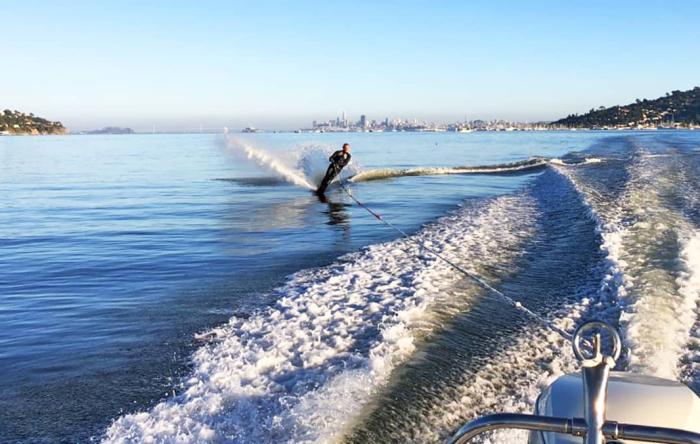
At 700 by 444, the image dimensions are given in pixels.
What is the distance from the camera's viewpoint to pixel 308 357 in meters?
5.82

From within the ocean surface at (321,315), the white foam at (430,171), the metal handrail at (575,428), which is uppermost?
the metal handrail at (575,428)

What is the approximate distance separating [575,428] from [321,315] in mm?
5317

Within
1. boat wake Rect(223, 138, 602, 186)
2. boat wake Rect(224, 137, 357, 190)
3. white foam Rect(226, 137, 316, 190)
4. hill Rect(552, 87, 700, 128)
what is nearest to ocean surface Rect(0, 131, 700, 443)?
boat wake Rect(224, 137, 357, 190)

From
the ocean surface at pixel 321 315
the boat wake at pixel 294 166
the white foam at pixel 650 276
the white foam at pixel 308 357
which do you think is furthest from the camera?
the boat wake at pixel 294 166

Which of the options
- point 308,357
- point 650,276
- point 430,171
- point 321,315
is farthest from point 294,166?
point 308,357

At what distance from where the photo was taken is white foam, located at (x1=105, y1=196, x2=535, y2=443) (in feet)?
14.6

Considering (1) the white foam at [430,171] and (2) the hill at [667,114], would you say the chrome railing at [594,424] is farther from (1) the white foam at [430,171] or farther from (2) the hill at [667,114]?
(2) the hill at [667,114]

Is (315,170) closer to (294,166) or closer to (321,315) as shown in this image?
(294,166)

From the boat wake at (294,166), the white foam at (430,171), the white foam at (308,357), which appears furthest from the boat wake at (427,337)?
the white foam at (430,171)

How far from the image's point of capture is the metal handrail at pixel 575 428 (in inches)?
75.6

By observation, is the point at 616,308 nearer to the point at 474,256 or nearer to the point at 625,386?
the point at 474,256

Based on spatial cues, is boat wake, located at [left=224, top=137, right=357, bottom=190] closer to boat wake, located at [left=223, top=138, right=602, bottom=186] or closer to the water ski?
boat wake, located at [left=223, top=138, right=602, bottom=186]

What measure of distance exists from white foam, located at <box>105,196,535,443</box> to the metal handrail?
91.2 inches

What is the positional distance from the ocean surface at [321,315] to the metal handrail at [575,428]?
7.44 ft
